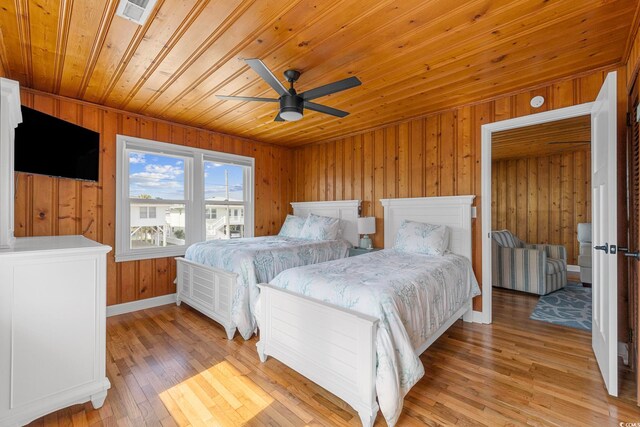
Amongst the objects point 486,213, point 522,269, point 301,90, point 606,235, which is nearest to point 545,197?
point 522,269

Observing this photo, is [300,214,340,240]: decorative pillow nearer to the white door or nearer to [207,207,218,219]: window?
[207,207,218,219]: window

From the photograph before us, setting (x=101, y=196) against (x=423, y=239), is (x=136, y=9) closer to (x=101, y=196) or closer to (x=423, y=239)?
(x=101, y=196)

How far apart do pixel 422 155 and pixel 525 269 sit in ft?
7.32

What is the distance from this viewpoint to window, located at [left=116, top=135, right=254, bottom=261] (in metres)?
3.57

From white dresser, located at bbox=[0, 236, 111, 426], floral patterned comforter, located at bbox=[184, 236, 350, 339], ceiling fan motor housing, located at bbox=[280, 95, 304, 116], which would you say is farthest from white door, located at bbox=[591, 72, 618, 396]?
white dresser, located at bbox=[0, 236, 111, 426]

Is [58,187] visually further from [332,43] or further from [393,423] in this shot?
[393,423]

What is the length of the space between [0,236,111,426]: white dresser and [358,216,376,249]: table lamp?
9.43ft

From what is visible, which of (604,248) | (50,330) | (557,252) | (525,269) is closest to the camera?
(50,330)

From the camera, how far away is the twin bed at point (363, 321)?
164cm

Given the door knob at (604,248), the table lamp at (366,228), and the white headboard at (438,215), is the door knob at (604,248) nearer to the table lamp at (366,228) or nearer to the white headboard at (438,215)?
the white headboard at (438,215)

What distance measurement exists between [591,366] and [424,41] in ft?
9.07

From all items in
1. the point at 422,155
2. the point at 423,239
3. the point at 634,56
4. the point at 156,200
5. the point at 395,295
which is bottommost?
the point at 395,295

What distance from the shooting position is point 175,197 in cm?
401

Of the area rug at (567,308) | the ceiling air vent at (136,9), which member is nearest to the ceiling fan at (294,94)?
the ceiling air vent at (136,9)
